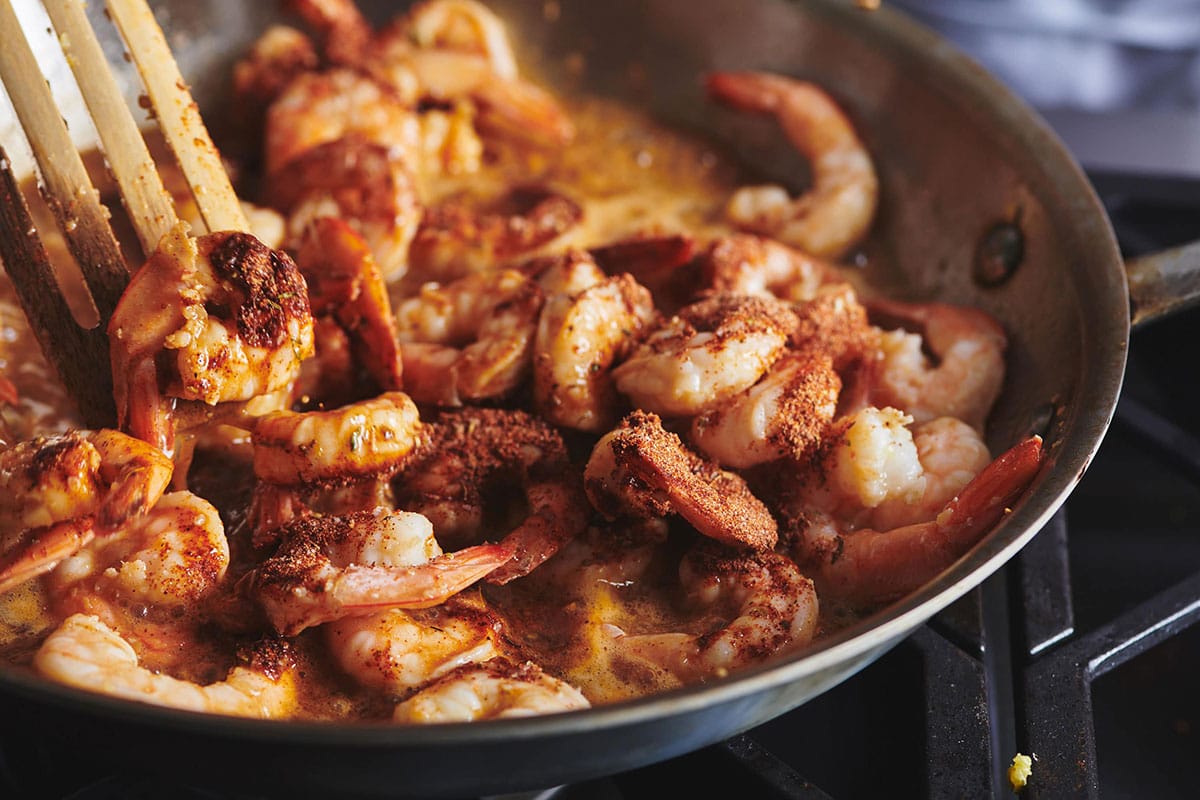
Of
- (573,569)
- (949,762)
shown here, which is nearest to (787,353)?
(573,569)

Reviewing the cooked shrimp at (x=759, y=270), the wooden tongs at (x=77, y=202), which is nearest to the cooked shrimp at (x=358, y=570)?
the wooden tongs at (x=77, y=202)

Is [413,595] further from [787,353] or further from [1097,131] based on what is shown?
[1097,131]

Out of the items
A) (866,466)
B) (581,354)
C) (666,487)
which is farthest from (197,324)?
(866,466)

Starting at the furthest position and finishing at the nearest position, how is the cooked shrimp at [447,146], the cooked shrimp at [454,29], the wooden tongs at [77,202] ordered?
the cooked shrimp at [454,29] < the cooked shrimp at [447,146] < the wooden tongs at [77,202]

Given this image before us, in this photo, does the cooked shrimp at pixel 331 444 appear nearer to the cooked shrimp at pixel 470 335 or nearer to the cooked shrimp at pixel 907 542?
the cooked shrimp at pixel 470 335

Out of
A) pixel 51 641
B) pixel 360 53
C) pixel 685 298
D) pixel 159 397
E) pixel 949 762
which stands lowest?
pixel 949 762

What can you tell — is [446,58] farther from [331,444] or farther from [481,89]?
[331,444]
